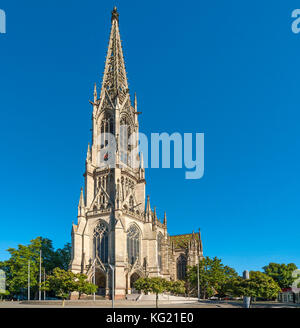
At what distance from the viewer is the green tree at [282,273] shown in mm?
79625

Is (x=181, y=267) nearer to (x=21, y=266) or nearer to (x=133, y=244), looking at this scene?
(x=133, y=244)

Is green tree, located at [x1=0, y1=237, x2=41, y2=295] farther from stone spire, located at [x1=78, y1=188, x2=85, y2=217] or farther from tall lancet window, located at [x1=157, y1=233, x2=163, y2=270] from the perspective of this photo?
tall lancet window, located at [x1=157, y1=233, x2=163, y2=270]

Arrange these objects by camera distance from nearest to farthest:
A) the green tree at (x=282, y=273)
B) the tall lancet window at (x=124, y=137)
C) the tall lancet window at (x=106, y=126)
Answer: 1. the tall lancet window at (x=124, y=137)
2. the tall lancet window at (x=106, y=126)
3. the green tree at (x=282, y=273)

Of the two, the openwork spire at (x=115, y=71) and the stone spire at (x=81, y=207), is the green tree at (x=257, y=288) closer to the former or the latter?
the stone spire at (x=81, y=207)

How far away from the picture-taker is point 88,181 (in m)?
70.4

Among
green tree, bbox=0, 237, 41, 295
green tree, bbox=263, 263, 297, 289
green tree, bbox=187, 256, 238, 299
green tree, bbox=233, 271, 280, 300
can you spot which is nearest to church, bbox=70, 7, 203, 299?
green tree, bbox=187, 256, 238, 299

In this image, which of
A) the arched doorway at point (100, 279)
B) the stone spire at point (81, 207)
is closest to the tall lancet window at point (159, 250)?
the arched doorway at point (100, 279)

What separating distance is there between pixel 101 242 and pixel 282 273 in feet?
145

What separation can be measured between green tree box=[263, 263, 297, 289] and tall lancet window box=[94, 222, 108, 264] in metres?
40.6

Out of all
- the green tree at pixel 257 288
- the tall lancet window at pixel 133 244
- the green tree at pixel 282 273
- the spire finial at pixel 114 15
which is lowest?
the green tree at pixel 282 273

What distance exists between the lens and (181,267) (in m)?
84.1

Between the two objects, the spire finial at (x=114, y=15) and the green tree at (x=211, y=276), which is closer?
the green tree at (x=211, y=276)

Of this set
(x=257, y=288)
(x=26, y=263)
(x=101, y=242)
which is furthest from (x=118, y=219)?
(x=257, y=288)
